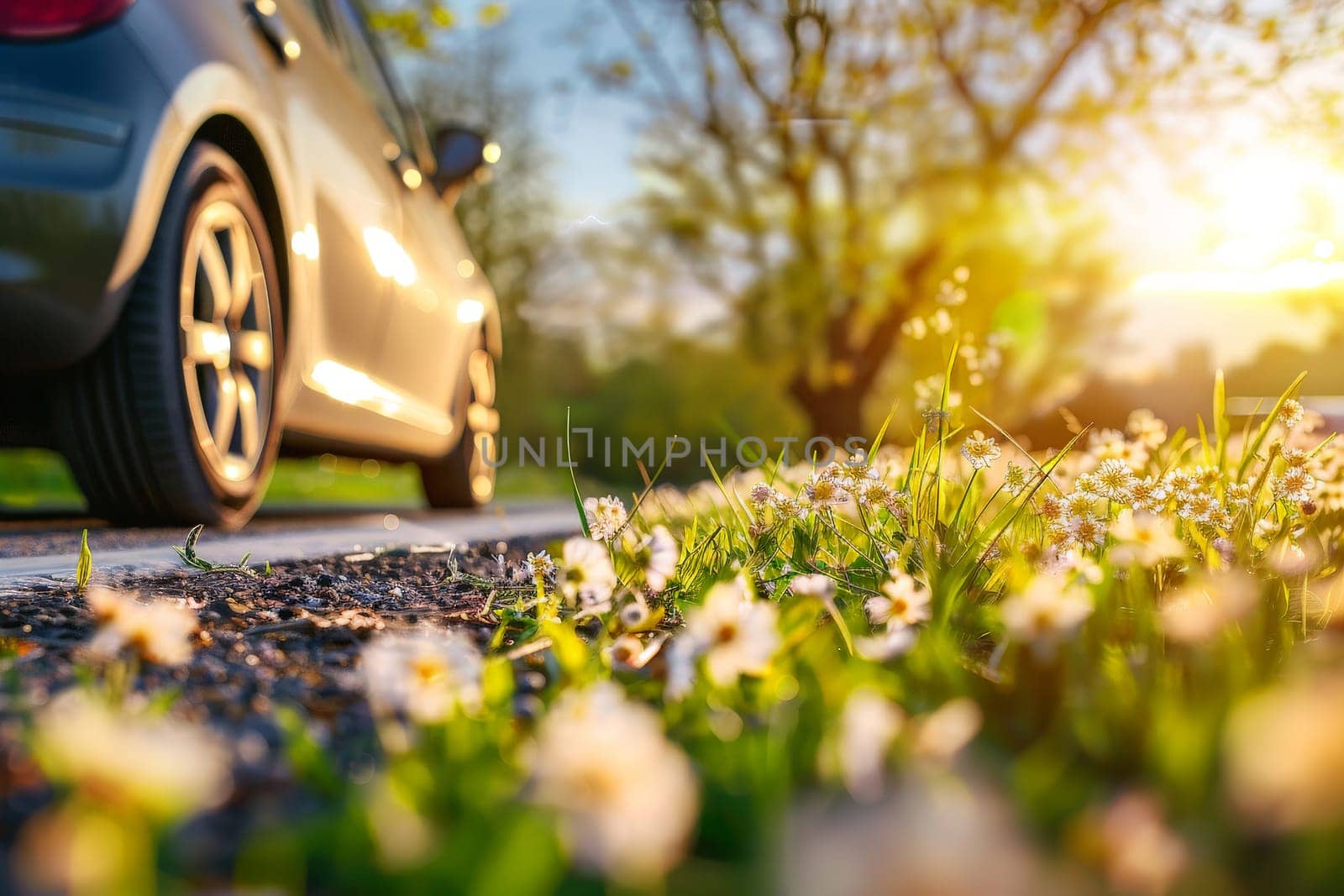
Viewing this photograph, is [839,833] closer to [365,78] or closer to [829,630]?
[829,630]

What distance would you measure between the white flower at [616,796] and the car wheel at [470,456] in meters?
4.97

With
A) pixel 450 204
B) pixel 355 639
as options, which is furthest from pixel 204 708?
pixel 450 204

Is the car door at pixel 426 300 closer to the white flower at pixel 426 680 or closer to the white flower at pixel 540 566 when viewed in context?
the white flower at pixel 540 566

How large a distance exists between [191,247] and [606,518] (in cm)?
152

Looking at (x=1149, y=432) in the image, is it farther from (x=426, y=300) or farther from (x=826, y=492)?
(x=426, y=300)

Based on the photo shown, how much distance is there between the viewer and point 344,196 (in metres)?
3.58

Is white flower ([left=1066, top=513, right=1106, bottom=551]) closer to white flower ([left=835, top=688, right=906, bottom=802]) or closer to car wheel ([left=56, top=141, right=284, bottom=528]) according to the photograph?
white flower ([left=835, top=688, right=906, bottom=802])

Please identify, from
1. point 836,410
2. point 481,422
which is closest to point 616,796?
point 481,422

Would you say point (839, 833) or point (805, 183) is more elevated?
point (805, 183)

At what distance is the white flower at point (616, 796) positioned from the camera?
617mm

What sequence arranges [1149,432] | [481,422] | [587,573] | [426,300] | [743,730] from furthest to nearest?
[481,422]
[426,300]
[1149,432]
[587,573]
[743,730]

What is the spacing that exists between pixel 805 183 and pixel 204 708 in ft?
46.0

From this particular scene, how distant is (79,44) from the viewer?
238 cm

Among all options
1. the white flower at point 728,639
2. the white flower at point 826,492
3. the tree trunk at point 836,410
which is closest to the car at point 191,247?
the white flower at point 826,492
